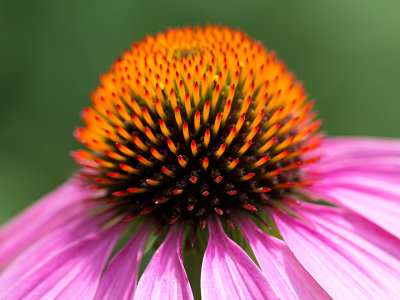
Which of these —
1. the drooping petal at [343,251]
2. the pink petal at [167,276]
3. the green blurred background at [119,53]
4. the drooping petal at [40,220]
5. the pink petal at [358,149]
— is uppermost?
the green blurred background at [119,53]

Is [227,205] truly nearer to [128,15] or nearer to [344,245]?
[344,245]

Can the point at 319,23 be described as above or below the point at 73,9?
below

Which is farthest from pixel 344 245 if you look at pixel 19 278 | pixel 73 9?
pixel 73 9

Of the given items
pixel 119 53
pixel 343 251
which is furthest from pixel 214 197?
pixel 119 53

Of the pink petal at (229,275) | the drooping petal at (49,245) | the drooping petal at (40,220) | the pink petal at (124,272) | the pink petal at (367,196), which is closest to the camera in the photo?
the pink petal at (229,275)

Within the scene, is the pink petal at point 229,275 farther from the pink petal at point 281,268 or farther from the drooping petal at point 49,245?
the drooping petal at point 49,245

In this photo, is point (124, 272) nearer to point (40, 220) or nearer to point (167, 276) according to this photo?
point (167, 276)

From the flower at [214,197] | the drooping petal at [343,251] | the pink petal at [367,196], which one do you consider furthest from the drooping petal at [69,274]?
the pink petal at [367,196]
